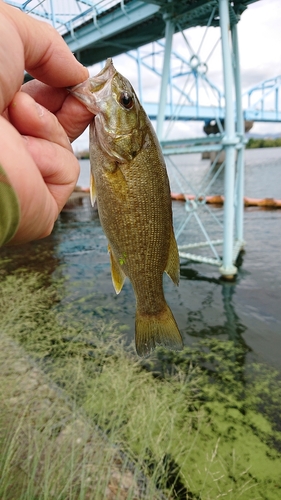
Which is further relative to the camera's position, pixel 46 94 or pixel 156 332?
pixel 156 332

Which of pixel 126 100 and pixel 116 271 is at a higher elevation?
pixel 126 100

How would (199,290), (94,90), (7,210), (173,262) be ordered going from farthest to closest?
(199,290) < (173,262) < (94,90) < (7,210)

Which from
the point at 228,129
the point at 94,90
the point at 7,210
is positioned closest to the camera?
the point at 7,210

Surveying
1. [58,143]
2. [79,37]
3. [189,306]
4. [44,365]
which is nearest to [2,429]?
[44,365]

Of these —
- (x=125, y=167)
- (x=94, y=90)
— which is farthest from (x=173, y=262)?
(x=94, y=90)

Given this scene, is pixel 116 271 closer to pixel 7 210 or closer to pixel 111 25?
pixel 7 210

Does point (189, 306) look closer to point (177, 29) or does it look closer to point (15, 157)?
point (177, 29)

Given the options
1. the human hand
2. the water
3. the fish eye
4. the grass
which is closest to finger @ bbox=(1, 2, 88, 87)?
the human hand
